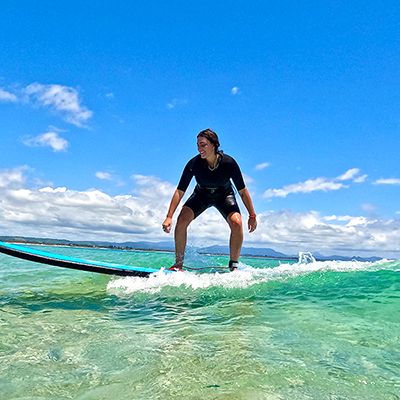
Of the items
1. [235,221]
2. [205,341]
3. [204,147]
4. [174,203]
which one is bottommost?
[205,341]

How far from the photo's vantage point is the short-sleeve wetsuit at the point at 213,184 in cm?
721

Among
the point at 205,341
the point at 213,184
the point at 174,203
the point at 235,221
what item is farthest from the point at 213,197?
the point at 205,341

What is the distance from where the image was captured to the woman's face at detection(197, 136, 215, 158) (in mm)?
6836

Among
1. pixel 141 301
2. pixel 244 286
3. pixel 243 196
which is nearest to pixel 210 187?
pixel 243 196

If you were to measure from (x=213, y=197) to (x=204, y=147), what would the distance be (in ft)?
3.51

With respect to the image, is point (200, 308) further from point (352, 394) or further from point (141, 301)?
point (352, 394)

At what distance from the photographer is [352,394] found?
240 centimetres

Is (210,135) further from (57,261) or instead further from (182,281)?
(57,261)

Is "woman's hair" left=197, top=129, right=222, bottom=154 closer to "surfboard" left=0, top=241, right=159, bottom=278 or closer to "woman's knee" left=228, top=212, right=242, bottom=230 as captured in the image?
"woman's knee" left=228, top=212, right=242, bottom=230

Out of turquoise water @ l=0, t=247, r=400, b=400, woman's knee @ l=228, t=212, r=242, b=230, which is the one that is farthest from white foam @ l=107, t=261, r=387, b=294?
woman's knee @ l=228, t=212, r=242, b=230

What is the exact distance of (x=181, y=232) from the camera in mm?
7480

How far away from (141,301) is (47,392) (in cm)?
304

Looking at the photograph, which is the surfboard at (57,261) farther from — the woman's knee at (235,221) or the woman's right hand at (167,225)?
the woman's knee at (235,221)

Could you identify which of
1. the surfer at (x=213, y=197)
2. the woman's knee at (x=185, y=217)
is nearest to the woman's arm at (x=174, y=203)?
the surfer at (x=213, y=197)
